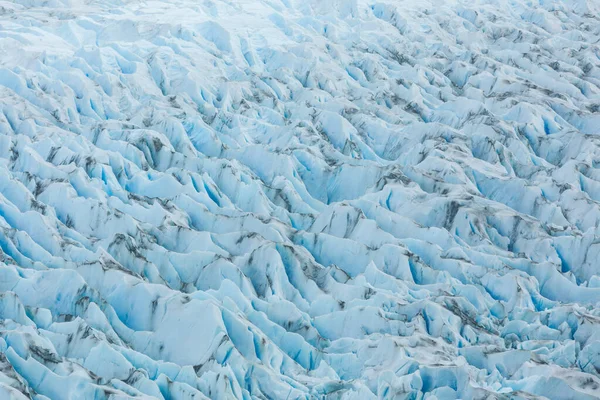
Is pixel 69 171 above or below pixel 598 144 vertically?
below

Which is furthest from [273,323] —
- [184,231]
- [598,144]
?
[598,144]

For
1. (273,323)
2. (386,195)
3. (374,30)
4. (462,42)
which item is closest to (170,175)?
(386,195)

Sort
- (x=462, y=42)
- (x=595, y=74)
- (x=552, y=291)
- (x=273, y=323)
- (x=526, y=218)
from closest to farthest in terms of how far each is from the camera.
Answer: (x=273, y=323) → (x=552, y=291) → (x=526, y=218) → (x=595, y=74) → (x=462, y=42)

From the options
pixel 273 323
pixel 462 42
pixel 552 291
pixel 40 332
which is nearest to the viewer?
pixel 40 332

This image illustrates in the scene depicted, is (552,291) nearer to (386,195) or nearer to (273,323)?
(386,195)

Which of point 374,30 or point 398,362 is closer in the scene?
point 398,362

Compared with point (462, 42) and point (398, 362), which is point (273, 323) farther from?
point (462, 42)
